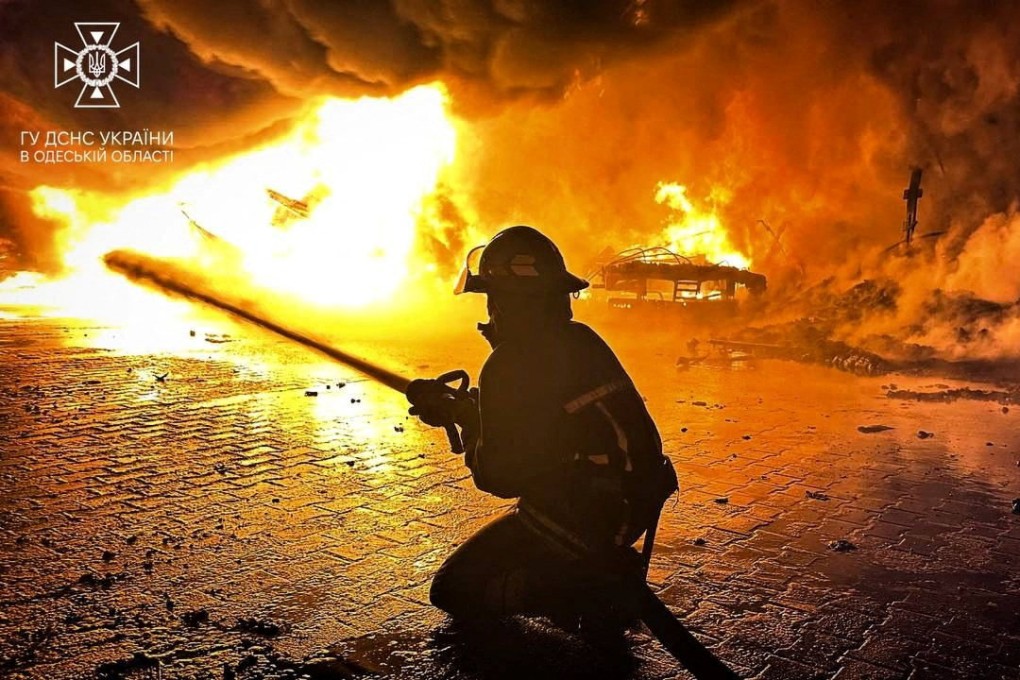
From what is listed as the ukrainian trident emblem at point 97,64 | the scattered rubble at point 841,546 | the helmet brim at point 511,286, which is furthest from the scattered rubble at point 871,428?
the ukrainian trident emblem at point 97,64

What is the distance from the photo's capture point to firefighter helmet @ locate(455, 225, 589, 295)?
2.93m

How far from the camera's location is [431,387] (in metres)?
3.33

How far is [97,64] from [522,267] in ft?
47.6

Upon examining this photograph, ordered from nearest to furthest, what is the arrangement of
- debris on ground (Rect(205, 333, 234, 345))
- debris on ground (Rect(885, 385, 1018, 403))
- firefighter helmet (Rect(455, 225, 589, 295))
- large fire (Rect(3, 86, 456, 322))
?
firefighter helmet (Rect(455, 225, 589, 295)), debris on ground (Rect(885, 385, 1018, 403)), large fire (Rect(3, 86, 456, 322)), debris on ground (Rect(205, 333, 234, 345))

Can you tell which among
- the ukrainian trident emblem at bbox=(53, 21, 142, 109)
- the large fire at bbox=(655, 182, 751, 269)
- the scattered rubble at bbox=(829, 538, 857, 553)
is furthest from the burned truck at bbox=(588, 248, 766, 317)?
the scattered rubble at bbox=(829, 538, 857, 553)

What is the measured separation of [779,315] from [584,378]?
20926mm

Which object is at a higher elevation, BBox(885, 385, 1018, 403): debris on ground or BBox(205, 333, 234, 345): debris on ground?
BBox(205, 333, 234, 345): debris on ground

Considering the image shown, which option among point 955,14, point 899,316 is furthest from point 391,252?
point 955,14

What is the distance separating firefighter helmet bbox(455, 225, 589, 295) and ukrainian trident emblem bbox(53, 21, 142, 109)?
13692 mm

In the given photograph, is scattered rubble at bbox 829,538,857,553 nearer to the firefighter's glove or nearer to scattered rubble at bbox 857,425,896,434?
the firefighter's glove

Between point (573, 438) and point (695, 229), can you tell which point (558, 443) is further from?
point (695, 229)

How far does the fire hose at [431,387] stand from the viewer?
239cm

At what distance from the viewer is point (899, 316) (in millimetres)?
17375

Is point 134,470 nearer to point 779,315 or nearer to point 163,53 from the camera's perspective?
point 163,53
